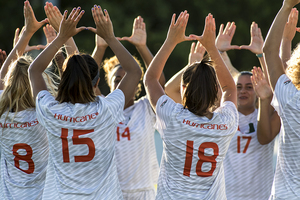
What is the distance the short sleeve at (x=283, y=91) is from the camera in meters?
2.86

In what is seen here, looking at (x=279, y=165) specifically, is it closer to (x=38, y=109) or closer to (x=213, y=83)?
(x=213, y=83)

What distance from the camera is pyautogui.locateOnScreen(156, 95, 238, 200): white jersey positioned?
2918mm

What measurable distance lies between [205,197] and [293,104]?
957 mm

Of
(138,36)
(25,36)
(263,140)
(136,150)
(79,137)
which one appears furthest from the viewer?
(136,150)

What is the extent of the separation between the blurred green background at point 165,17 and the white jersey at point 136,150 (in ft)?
47.7

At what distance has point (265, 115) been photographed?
3900 mm

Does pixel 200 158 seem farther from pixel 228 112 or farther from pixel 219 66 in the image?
pixel 219 66

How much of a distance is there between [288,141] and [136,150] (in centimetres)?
184

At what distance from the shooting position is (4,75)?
148 inches

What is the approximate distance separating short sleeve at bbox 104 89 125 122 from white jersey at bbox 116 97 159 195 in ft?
4.16

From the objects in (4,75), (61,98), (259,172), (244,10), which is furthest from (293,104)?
(244,10)

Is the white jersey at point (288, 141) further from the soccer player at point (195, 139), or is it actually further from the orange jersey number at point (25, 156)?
the orange jersey number at point (25, 156)

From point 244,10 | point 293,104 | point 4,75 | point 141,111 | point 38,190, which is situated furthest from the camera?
point 244,10

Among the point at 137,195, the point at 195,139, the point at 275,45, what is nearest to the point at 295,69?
the point at 275,45
